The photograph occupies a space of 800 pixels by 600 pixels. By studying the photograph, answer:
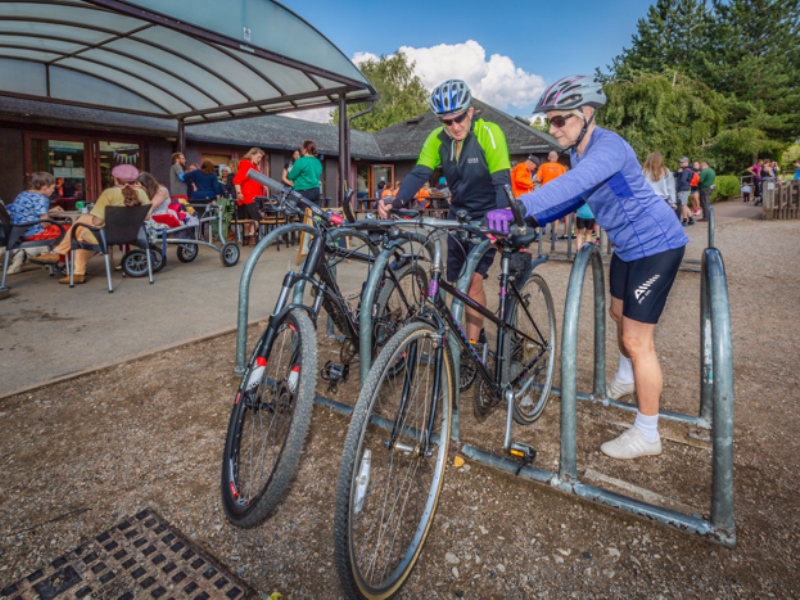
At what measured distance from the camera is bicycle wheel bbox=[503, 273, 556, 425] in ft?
9.77

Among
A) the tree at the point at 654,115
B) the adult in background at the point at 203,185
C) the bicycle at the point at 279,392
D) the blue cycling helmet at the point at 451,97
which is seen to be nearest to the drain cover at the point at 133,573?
the bicycle at the point at 279,392

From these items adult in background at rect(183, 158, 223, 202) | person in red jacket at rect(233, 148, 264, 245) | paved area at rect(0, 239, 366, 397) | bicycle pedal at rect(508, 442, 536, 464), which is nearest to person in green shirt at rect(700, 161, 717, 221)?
paved area at rect(0, 239, 366, 397)

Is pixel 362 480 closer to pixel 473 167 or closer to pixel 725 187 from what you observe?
A: pixel 473 167

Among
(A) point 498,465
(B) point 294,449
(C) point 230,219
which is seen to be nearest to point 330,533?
(B) point 294,449

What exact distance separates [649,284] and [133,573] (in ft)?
8.73

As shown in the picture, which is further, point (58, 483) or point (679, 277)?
point (679, 277)

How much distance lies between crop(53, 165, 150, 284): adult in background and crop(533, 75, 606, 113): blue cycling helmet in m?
5.87

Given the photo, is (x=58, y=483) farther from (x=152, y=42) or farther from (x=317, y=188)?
(x=152, y=42)

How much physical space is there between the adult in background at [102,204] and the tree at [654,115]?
22.5m

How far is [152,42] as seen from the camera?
27.8 ft

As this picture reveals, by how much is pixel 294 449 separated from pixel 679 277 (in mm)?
7557

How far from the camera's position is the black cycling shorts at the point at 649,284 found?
8.30 ft

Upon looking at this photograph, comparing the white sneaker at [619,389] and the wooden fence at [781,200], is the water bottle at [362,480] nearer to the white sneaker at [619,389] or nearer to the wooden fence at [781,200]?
the white sneaker at [619,389]

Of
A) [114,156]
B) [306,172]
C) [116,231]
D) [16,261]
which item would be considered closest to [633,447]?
[116,231]
